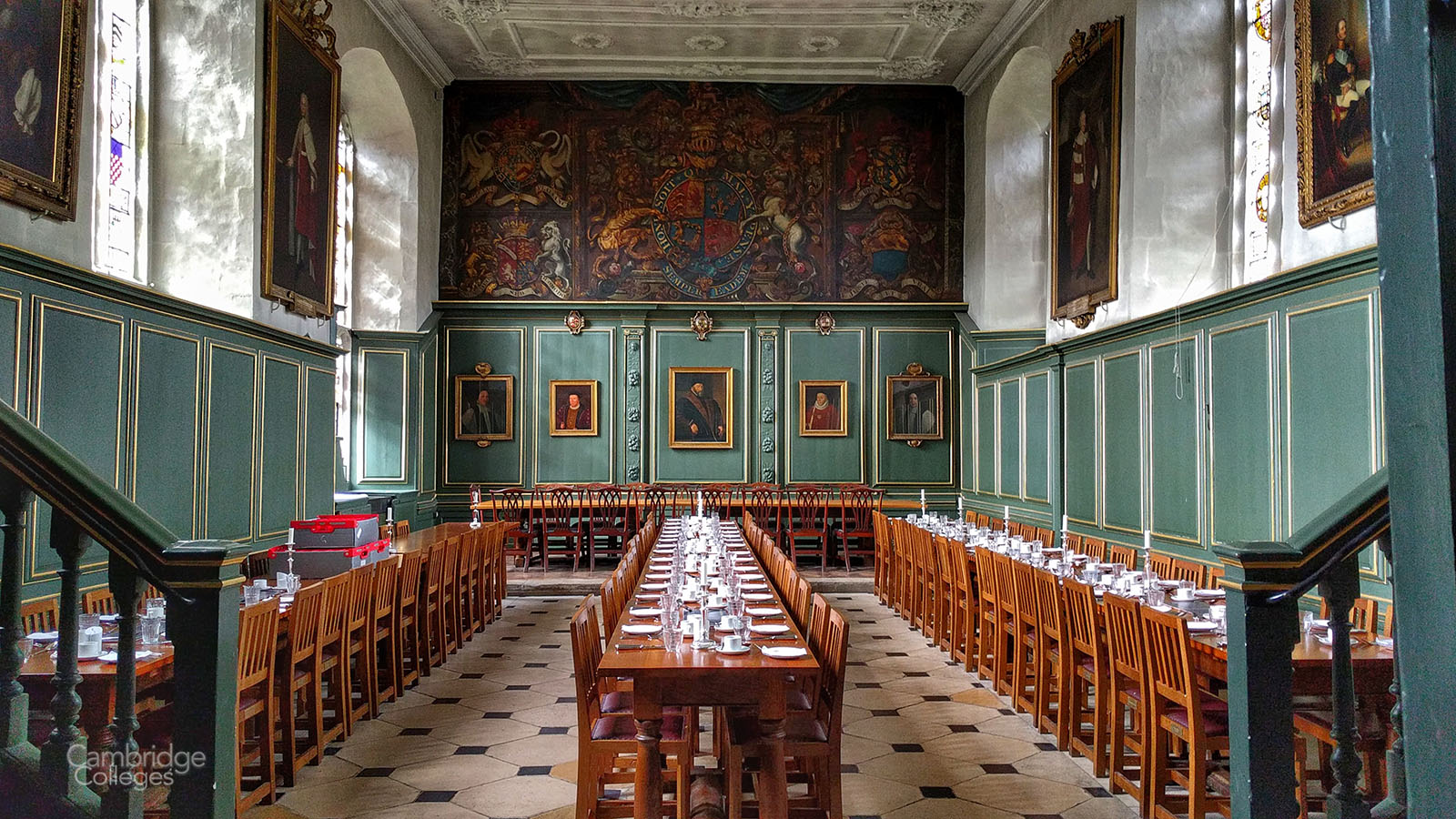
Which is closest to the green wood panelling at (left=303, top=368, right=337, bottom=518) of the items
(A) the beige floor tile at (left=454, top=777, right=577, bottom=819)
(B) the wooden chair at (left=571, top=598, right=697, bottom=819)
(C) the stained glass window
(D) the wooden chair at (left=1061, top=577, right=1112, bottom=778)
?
(A) the beige floor tile at (left=454, top=777, right=577, bottom=819)

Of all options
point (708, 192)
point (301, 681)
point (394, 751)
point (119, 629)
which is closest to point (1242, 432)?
point (394, 751)

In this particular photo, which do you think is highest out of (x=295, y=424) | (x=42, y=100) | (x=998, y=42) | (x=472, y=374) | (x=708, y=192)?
(x=998, y=42)

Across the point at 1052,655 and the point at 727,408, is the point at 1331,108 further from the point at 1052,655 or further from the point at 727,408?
the point at 727,408

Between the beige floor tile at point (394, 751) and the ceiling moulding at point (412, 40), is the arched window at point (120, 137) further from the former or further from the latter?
the beige floor tile at point (394, 751)

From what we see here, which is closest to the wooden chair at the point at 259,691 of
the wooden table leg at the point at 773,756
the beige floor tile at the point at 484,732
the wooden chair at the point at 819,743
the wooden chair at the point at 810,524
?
the beige floor tile at the point at 484,732

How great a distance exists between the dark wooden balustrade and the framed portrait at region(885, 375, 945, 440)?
12.5m

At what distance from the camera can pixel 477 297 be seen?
46.7ft

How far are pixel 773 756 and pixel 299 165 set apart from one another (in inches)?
324

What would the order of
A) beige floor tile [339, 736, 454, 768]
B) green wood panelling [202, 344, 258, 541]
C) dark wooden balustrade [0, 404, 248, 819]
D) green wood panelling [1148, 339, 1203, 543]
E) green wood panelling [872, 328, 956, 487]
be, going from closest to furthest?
dark wooden balustrade [0, 404, 248, 819] → beige floor tile [339, 736, 454, 768] → green wood panelling [1148, 339, 1203, 543] → green wood panelling [202, 344, 258, 541] → green wood panelling [872, 328, 956, 487]

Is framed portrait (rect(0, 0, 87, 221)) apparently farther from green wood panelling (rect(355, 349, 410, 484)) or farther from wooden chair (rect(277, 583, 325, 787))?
green wood panelling (rect(355, 349, 410, 484))

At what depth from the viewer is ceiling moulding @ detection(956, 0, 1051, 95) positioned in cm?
1164

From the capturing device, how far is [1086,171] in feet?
33.2

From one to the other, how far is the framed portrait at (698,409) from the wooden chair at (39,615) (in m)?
9.43

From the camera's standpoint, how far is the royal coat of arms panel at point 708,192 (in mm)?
14320
